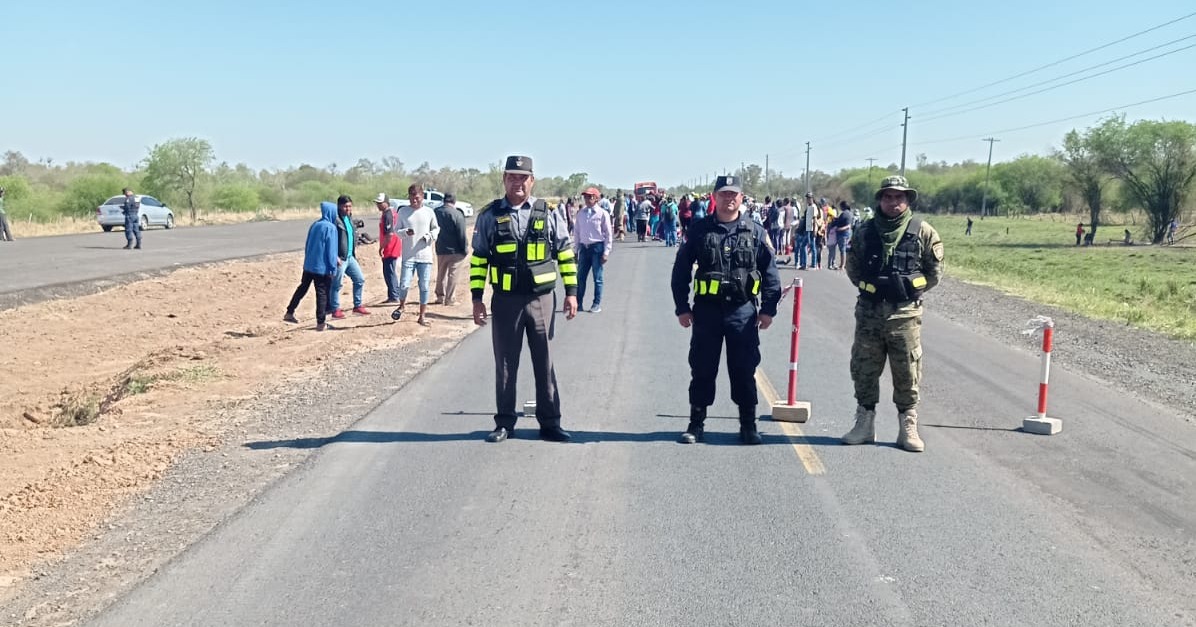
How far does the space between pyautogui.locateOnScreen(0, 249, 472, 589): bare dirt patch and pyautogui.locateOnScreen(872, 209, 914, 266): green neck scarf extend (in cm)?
516

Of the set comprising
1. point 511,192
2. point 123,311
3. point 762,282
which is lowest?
point 123,311

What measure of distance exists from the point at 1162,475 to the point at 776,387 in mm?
3617

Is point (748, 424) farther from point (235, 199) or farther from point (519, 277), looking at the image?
point (235, 199)

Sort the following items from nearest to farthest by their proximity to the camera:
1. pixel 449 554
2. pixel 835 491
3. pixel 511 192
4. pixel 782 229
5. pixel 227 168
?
pixel 449 554 < pixel 835 491 < pixel 511 192 < pixel 782 229 < pixel 227 168

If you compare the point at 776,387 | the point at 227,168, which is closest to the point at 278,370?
the point at 776,387

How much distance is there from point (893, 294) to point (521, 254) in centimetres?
269

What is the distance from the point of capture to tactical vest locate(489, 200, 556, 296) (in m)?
7.29

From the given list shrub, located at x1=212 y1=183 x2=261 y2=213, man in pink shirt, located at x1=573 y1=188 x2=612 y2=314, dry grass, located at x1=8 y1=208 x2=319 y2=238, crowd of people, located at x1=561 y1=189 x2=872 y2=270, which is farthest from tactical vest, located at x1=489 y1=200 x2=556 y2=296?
shrub, located at x1=212 y1=183 x2=261 y2=213

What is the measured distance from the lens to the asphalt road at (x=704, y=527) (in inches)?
175

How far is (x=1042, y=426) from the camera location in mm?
7824

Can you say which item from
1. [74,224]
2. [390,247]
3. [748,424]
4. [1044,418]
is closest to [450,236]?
[390,247]

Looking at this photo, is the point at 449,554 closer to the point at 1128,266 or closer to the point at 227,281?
the point at 227,281

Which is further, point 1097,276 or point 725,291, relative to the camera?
point 1097,276

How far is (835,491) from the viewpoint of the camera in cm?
616
